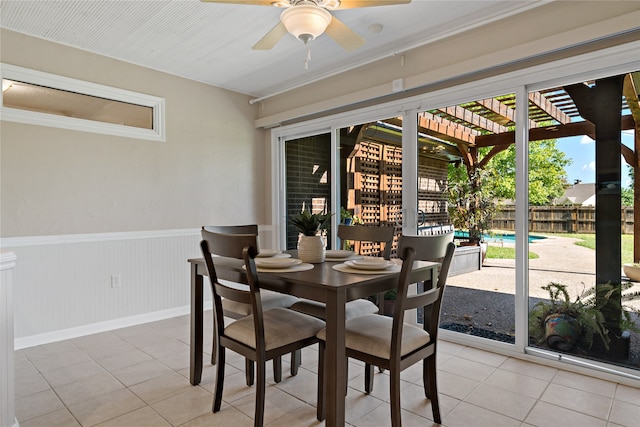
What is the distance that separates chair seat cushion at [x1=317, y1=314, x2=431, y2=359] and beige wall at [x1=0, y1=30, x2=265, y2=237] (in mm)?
2602

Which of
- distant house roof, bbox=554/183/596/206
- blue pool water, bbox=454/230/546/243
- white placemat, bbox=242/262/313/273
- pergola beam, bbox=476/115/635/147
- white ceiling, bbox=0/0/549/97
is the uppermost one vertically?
white ceiling, bbox=0/0/549/97

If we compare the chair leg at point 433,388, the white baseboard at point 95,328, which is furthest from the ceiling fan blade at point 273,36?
the white baseboard at point 95,328

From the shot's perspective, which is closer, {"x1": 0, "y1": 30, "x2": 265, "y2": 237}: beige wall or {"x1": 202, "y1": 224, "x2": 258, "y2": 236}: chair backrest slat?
{"x1": 202, "y1": 224, "x2": 258, "y2": 236}: chair backrest slat

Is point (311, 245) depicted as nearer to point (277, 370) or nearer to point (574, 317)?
A: point (277, 370)

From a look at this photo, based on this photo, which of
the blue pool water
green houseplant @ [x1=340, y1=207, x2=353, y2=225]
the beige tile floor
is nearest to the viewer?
the beige tile floor

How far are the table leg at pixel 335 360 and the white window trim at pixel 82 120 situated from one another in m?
2.95

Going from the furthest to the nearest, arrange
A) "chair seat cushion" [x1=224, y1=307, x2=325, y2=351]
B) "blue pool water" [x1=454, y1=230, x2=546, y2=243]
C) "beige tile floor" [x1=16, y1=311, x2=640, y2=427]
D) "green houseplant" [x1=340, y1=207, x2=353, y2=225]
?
"green houseplant" [x1=340, y1=207, x2=353, y2=225] < "blue pool water" [x1=454, y1=230, x2=546, y2=243] < "beige tile floor" [x1=16, y1=311, x2=640, y2=427] < "chair seat cushion" [x1=224, y1=307, x2=325, y2=351]

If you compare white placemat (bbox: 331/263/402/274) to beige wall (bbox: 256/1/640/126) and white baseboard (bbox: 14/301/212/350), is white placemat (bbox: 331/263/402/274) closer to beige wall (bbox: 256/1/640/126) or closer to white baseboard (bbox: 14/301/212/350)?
beige wall (bbox: 256/1/640/126)

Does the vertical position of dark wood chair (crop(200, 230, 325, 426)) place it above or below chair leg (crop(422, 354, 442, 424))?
above

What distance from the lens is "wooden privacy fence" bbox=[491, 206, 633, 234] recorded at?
2.40 metres

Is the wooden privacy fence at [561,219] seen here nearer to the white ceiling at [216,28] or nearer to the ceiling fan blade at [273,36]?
the white ceiling at [216,28]

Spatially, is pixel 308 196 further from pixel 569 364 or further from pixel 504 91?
pixel 569 364

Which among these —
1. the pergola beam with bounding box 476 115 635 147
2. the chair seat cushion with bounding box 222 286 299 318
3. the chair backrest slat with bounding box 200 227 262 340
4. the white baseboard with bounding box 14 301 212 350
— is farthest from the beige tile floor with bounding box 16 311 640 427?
the pergola beam with bounding box 476 115 635 147

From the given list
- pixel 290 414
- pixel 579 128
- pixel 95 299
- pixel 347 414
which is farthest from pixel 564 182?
pixel 95 299
